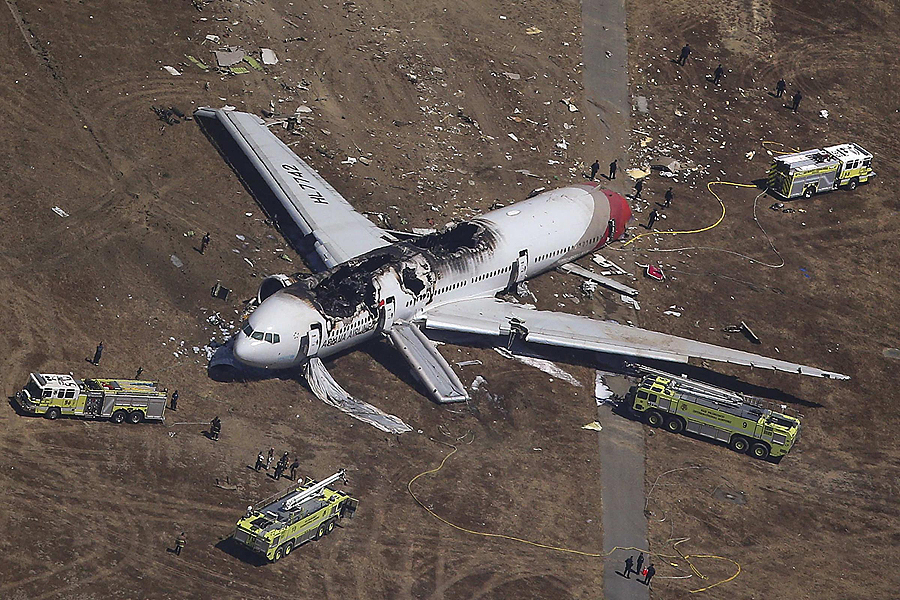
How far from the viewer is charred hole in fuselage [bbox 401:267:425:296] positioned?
6303cm

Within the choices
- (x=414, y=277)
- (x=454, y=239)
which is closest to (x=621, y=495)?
(x=414, y=277)

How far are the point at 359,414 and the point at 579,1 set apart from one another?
5359cm

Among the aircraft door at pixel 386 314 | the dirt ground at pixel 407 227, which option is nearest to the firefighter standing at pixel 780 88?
the dirt ground at pixel 407 227

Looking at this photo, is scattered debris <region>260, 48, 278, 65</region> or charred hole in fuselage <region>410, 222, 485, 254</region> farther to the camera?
scattered debris <region>260, 48, 278, 65</region>

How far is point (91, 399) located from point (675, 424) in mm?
28412

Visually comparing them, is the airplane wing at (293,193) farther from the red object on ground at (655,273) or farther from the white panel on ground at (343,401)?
the red object on ground at (655,273)

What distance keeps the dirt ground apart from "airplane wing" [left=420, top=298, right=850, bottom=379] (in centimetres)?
210

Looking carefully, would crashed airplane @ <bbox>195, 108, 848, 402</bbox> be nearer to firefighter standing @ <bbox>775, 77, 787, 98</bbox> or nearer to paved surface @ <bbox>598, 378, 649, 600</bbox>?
paved surface @ <bbox>598, 378, 649, 600</bbox>

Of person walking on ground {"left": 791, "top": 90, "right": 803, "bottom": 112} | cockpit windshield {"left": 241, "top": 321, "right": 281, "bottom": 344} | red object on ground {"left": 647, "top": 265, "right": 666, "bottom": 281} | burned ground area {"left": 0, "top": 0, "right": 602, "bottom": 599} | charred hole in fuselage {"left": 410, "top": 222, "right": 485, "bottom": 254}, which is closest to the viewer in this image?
burned ground area {"left": 0, "top": 0, "right": 602, "bottom": 599}

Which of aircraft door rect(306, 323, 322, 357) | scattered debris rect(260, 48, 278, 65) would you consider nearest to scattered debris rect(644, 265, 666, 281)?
aircraft door rect(306, 323, 322, 357)

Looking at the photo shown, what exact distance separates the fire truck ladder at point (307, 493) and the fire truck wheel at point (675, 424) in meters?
17.8

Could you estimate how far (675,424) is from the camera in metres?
62.9

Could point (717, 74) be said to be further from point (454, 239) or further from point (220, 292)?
point (220, 292)

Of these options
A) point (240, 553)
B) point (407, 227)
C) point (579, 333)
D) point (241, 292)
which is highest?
point (241, 292)
